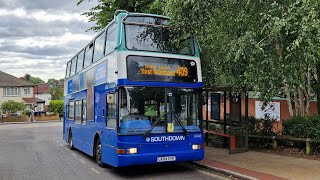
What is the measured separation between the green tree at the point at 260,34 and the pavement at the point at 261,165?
6.58 feet

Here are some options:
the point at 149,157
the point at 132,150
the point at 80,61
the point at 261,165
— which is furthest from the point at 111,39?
the point at 261,165

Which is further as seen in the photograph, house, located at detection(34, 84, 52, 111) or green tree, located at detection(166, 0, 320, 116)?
house, located at detection(34, 84, 52, 111)

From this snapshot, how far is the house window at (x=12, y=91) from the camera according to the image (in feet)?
226

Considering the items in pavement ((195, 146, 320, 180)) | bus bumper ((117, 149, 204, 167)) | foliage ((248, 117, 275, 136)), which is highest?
foliage ((248, 117, 275, 136))

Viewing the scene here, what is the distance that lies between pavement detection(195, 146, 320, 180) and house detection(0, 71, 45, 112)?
6251cm

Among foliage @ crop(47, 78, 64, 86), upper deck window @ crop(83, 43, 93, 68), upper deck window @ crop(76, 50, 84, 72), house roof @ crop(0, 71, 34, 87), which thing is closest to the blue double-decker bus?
upper deck window @ crop(83, 43, 93, 68)

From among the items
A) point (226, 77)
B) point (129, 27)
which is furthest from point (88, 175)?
point (226, 77)

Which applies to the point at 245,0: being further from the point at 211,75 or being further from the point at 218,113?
the point at 218,113

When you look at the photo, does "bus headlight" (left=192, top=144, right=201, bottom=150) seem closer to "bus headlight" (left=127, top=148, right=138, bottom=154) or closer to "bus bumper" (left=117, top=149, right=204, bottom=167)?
"bus bumper" (left=117, top=149, right=204, bottom=167)

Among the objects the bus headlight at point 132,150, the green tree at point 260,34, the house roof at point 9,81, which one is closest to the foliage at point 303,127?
the green tree at point 260,34

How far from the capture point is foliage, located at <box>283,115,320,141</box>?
12323 millimetres

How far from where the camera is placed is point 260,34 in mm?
9648

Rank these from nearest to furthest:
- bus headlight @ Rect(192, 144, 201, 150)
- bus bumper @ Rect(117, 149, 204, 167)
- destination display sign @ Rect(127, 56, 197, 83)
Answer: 1. bus bumper @ Rect(117, 149, 204, 167)
2. destination display sign @ Rect(127, 56, 197, 83)
3. bus headlight @ Rect(192, 144, 201, 150)

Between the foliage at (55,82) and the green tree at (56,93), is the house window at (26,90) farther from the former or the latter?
the foliage at (55,82)
